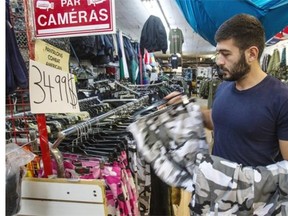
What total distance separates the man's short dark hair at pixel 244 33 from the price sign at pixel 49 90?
837 millimetres

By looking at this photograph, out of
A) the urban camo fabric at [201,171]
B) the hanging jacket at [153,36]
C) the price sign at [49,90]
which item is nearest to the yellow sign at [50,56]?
the price sign at [49,90]

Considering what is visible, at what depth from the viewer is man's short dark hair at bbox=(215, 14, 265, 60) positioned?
1.42 metres

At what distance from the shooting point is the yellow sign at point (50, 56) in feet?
3.82

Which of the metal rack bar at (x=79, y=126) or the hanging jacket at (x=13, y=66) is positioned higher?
the hanging jacket at (x=13, y=66)

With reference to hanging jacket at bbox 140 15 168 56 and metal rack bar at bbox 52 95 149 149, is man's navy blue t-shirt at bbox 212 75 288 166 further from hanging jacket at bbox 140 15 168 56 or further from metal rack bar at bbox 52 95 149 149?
hanging jacket at bbox 140 15 168 56

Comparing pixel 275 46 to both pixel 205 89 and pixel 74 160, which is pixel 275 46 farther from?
pixel 74 160

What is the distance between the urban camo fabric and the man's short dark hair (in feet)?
1.33

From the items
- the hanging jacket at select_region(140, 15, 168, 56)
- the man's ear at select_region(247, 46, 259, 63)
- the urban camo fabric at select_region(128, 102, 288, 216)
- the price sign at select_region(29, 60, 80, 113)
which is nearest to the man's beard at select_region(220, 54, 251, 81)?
the man's ear at select_region(247, 46, 259, 63)

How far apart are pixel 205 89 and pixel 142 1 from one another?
709 cm

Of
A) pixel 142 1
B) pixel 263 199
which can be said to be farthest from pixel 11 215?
pixel 142 1

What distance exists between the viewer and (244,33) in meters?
1.42

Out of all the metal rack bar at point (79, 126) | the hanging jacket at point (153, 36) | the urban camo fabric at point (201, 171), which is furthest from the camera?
the hanging jacket at point (153, 36)

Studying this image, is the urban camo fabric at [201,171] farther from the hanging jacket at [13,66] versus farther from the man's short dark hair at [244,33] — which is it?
the hanging jacket at [13,66]

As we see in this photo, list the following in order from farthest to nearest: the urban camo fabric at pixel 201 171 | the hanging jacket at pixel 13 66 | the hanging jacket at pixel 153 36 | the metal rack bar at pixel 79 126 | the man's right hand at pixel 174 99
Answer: the hanging jacket at pixel 153 36 < the hanging jacket at pixel 13 66 < the man's right hand at pixel 174 99 < the metal rack bar at pixel 79 126 < the urban camo fabric at pixel 201 171
